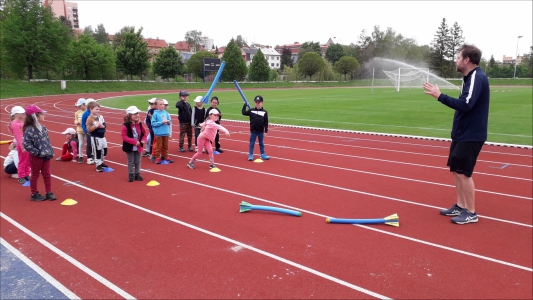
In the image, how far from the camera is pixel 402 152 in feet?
39.5

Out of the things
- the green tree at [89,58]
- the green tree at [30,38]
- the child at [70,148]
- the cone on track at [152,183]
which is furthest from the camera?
the green tree at [89,58]

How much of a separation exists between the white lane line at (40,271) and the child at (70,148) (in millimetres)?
5483

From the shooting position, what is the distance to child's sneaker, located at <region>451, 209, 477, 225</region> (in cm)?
594

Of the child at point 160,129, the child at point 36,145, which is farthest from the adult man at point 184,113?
the child at point 36,145

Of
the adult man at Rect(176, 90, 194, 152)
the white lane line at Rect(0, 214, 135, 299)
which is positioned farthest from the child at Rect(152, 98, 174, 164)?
the white lane line at Rect(0, 214, 135, 299)

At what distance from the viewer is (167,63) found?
6084cm

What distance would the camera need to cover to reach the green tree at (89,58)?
174ft

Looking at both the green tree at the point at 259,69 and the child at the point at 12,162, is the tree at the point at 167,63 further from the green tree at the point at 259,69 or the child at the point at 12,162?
the child at the point at 12,162

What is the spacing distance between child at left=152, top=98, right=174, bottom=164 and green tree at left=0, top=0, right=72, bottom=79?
42.5 m

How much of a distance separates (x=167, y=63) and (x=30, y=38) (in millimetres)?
20404

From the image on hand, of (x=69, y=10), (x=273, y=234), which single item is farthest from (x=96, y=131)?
(x=69, y=10)

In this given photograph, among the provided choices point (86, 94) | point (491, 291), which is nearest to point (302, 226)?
point (491, 291)

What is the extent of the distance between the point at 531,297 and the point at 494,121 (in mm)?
18496

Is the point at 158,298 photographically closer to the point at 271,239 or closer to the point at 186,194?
the point at 271,239
